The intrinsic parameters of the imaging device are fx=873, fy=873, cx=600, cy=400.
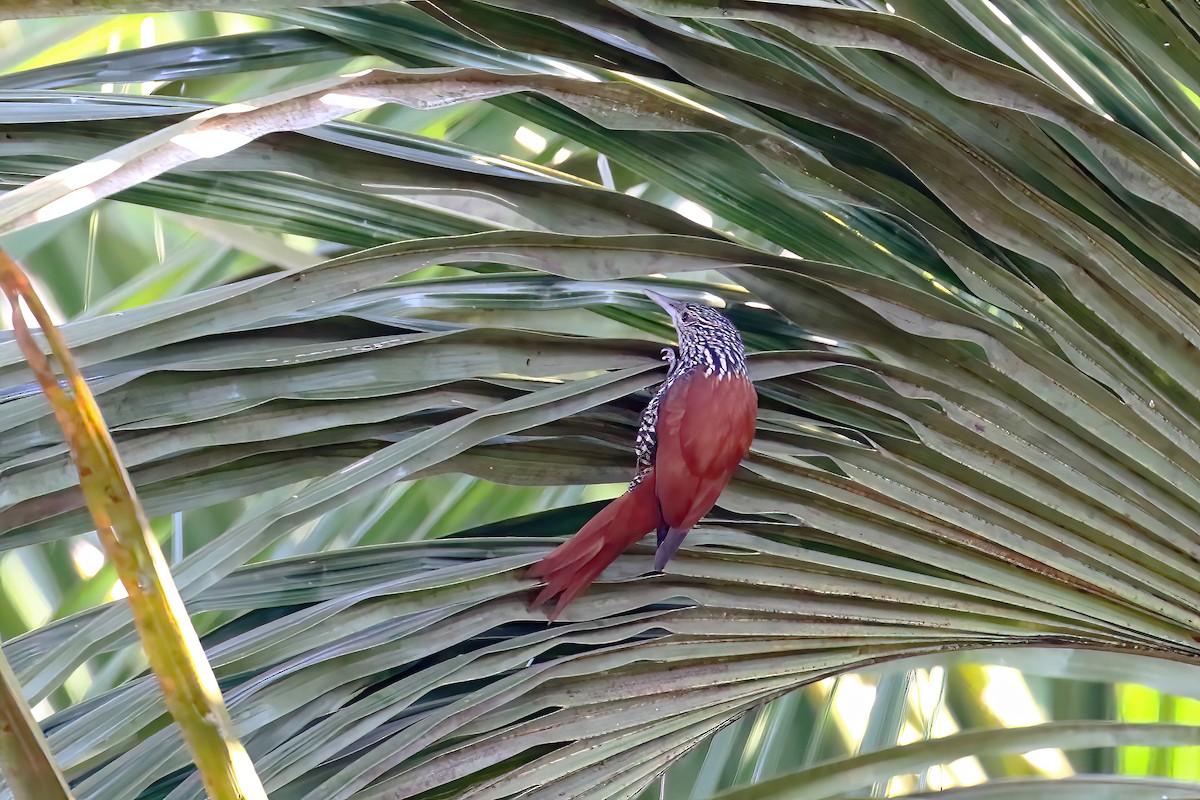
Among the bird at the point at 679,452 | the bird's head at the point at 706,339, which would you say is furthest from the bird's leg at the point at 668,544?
the bird's head at the point at 706,339

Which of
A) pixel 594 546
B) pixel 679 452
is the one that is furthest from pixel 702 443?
pixel 594 546

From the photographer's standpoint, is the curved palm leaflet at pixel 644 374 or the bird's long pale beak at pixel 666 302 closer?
the curved palm leaflet at pixel 644 374

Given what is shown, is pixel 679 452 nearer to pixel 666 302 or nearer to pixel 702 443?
pixel 702 443

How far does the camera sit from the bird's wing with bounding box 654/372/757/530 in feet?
1.94

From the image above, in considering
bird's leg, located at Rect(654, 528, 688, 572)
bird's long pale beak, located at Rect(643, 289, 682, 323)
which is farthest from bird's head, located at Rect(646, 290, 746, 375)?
bird's leg, located at Rect(654, 528, 688, 572)

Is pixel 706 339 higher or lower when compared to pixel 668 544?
higher

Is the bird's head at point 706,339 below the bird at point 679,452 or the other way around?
the other way around

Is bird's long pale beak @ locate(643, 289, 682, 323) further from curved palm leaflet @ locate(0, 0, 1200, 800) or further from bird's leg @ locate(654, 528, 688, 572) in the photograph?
bird's leg @ locate(654, 528, 688, 572)

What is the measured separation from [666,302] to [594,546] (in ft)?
0.63

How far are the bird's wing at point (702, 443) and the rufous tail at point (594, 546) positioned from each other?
0.08 feet

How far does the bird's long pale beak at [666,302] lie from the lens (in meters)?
0.66

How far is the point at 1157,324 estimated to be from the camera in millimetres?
662

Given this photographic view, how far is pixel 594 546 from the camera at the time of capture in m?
0.65

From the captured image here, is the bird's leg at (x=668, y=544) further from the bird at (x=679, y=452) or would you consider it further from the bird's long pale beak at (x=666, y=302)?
the bird's long pale beak at (x=666, y=302)
